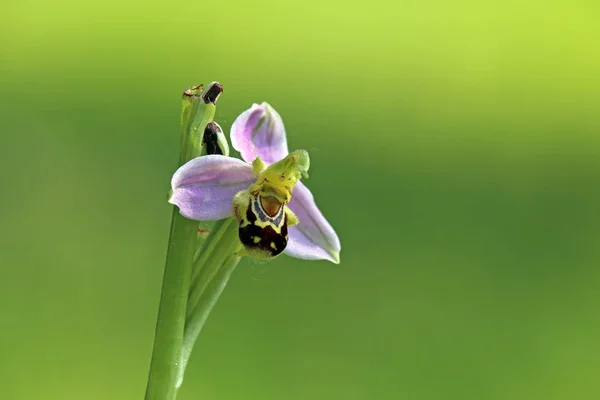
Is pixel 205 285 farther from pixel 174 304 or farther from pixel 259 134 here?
pixel 259 134

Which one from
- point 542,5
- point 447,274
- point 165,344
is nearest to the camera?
point 165,344

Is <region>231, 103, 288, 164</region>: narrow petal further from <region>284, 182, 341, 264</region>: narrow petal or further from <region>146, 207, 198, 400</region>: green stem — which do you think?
<region>146, 207, 198, 400</region>: green stem

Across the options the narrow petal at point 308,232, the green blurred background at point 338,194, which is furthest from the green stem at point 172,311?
the green blurred background at point 338,194

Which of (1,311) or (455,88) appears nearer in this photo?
(1,311)

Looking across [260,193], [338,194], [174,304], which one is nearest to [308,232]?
[260,193]

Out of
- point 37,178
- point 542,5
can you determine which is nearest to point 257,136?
point 37,178

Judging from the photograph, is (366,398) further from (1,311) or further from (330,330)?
(1,311)

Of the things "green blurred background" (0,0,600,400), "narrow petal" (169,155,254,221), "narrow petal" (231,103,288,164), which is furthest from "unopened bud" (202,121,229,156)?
"green blurred background" (0,0,600,400)
